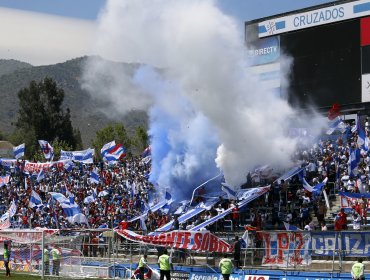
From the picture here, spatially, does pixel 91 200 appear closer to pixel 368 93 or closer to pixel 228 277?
pixel 368 93

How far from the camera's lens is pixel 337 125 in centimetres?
Result: 3519

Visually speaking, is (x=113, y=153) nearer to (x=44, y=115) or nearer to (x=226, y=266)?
(x=226, y=266)

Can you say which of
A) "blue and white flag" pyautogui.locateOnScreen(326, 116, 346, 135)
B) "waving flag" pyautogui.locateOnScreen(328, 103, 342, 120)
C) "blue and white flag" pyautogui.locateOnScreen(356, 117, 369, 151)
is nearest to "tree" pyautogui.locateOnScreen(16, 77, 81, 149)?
"waving flag" pyautogui.locateOnScreen(328, 103, 342, 120)

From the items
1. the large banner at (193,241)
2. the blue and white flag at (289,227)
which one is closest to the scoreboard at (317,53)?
the blue and white flag at (289,227)

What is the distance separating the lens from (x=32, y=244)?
1409 inches

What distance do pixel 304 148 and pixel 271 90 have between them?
553 centimetres

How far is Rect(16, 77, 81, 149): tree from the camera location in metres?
104

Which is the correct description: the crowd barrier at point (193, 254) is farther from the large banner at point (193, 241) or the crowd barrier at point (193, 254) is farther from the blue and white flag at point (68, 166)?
the blue and white flag at point (68, 166)

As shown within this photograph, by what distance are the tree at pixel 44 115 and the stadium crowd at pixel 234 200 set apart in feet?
168

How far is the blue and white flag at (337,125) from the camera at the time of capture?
115ft

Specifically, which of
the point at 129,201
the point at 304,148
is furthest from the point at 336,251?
the point at 129,201

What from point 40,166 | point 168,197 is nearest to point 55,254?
point 168,197

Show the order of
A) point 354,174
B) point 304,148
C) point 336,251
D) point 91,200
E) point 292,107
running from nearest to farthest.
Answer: point 336,251
point 354,174
point 304,148
point 292,107
point 91,200

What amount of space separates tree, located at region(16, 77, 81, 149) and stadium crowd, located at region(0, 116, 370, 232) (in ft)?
168
